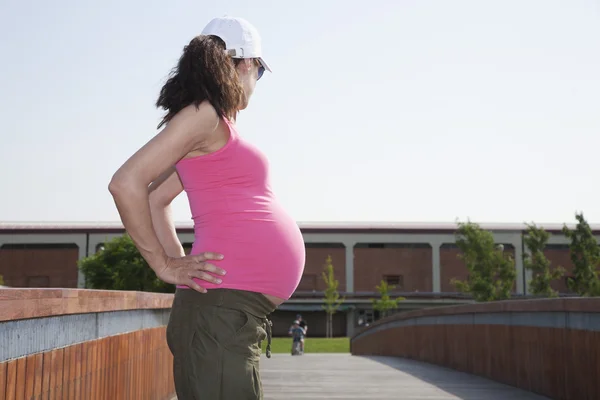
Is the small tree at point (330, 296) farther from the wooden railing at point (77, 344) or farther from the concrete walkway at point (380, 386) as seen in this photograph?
the wooden railing at point (77, 344)

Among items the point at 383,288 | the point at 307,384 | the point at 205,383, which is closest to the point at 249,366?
the point at 205,383

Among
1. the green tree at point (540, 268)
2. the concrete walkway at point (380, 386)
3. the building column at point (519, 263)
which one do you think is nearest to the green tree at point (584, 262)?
the green tree at point (540, 268)

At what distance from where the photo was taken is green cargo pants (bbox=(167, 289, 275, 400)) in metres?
2.31

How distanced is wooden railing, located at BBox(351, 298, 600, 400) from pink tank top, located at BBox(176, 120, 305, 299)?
437cm

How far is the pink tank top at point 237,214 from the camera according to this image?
240 centimetres

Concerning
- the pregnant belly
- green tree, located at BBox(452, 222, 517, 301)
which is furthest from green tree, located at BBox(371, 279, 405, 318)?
the pregnant belly

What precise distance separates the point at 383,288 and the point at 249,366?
63971 millimetres

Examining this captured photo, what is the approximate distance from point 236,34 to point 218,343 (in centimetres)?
95

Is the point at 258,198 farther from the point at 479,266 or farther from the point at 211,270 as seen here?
the point at 479,266

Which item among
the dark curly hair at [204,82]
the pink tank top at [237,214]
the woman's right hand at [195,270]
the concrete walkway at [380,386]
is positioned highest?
the dark curly hair at [204,82]

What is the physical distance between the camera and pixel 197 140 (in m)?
2.32

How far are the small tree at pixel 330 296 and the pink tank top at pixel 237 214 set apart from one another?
2488 inches

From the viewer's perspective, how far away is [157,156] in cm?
228

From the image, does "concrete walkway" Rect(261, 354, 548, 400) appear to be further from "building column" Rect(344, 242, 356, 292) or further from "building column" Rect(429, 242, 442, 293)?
"building column" Rect(429, 242, 442, 293)
